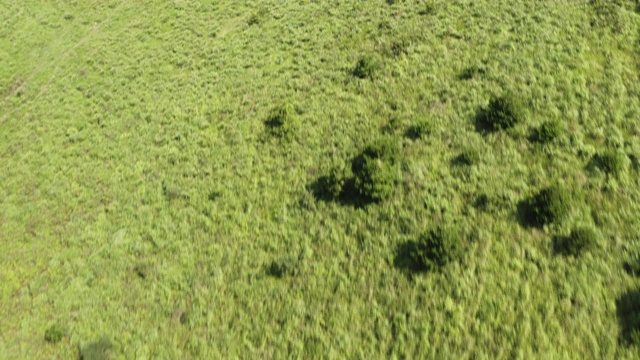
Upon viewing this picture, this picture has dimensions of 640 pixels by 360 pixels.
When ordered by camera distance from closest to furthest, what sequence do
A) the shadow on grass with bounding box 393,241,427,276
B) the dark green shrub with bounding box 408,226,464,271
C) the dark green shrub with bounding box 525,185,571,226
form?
the dark green shrub with bounding box 525,185,571,226, the dark green shrub with bounding box 408,226,464,271, the shadow on grass with bounding box 393,241,427,276

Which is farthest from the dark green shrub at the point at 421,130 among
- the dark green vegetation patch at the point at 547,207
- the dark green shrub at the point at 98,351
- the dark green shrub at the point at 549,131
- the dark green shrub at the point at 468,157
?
the dark green shrub at the point at 98,351

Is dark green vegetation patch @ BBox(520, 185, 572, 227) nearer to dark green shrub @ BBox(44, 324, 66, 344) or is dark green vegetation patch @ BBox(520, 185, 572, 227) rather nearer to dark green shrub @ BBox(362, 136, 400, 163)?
dark green shrub @ BBox(362, 136, 400, 163)

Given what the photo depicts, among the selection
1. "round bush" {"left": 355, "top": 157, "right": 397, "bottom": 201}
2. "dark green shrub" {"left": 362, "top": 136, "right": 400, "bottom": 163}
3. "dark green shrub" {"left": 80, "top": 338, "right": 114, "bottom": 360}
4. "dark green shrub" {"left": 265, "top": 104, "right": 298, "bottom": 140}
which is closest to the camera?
"dark green shrub" {"left": 80, "top": 338, "right": 114, "bottom": 360}

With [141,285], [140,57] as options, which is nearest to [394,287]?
[141,285]

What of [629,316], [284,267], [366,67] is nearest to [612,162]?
[629,316]

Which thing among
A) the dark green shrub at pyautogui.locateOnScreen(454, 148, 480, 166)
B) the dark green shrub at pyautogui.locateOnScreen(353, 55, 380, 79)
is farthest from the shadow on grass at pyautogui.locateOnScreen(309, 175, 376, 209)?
the dark green shrub at pyautogui.locateOnScreen(353, 55, 380, 79)

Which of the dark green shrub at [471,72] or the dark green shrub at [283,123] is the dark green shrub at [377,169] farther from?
the dark green shrub at [471,72]

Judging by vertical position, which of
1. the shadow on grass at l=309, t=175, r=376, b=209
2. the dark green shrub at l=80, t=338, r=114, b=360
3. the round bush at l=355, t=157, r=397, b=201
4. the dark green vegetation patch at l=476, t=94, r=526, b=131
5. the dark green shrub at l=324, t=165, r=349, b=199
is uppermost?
the dark green vegetation patch at l=476, t=94, r=526, b=131

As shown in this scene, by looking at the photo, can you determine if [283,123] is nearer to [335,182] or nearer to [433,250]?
[335,182]
